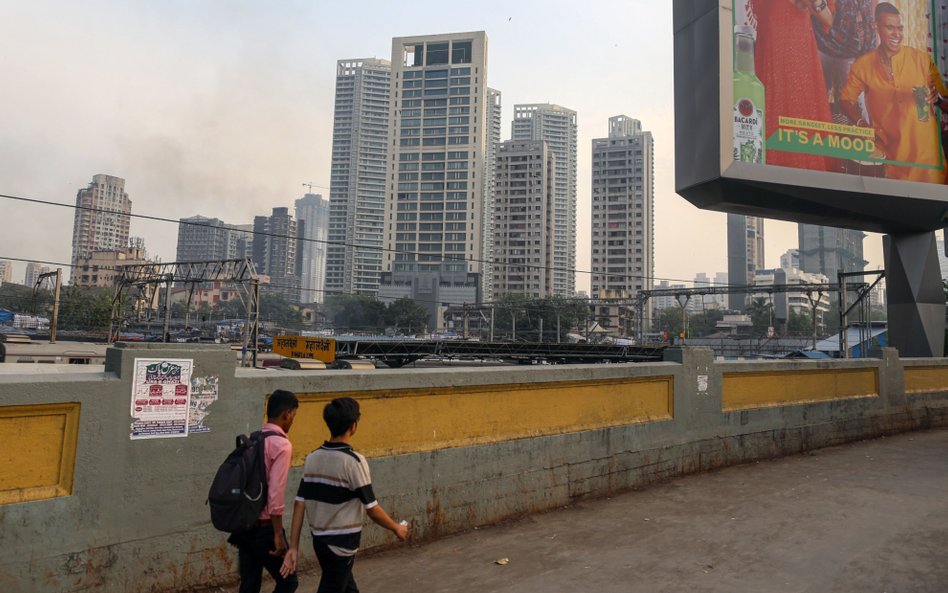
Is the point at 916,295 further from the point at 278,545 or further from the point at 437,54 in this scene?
the point at 437,54

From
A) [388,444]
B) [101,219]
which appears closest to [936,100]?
[388,444]

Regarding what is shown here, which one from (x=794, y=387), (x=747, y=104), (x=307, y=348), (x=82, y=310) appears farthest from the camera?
(x=82, y=310)

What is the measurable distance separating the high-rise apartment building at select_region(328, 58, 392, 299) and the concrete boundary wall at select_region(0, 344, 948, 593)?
5726 inches

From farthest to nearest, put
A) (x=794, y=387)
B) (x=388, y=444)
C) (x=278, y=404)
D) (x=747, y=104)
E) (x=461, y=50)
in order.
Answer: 1. (x=461, y=50)
2. (x=747, y=104)
3. (x=794, y=387)
4. (x=388, y=444)
5. (x=278, y=404)

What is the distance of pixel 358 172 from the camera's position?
538 feet

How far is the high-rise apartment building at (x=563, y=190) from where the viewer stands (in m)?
172

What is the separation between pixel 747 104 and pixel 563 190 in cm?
17186

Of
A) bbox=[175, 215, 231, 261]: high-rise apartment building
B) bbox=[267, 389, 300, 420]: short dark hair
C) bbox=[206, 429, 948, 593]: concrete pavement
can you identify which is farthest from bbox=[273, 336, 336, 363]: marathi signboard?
bbox=[175, 215, 231, 261]: high-rise apartment building

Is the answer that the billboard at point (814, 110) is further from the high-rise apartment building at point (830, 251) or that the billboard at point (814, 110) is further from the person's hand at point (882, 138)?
the high-rise apartment building at point (830, 251)

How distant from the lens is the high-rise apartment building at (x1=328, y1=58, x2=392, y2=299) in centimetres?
15925

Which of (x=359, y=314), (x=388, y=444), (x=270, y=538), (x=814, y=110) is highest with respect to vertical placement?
(x=814, y=110)

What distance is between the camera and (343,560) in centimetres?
312

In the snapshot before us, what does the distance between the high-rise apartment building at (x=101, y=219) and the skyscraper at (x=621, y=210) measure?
110125 millimetres

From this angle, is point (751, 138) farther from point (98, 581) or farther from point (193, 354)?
point (98, 581)
